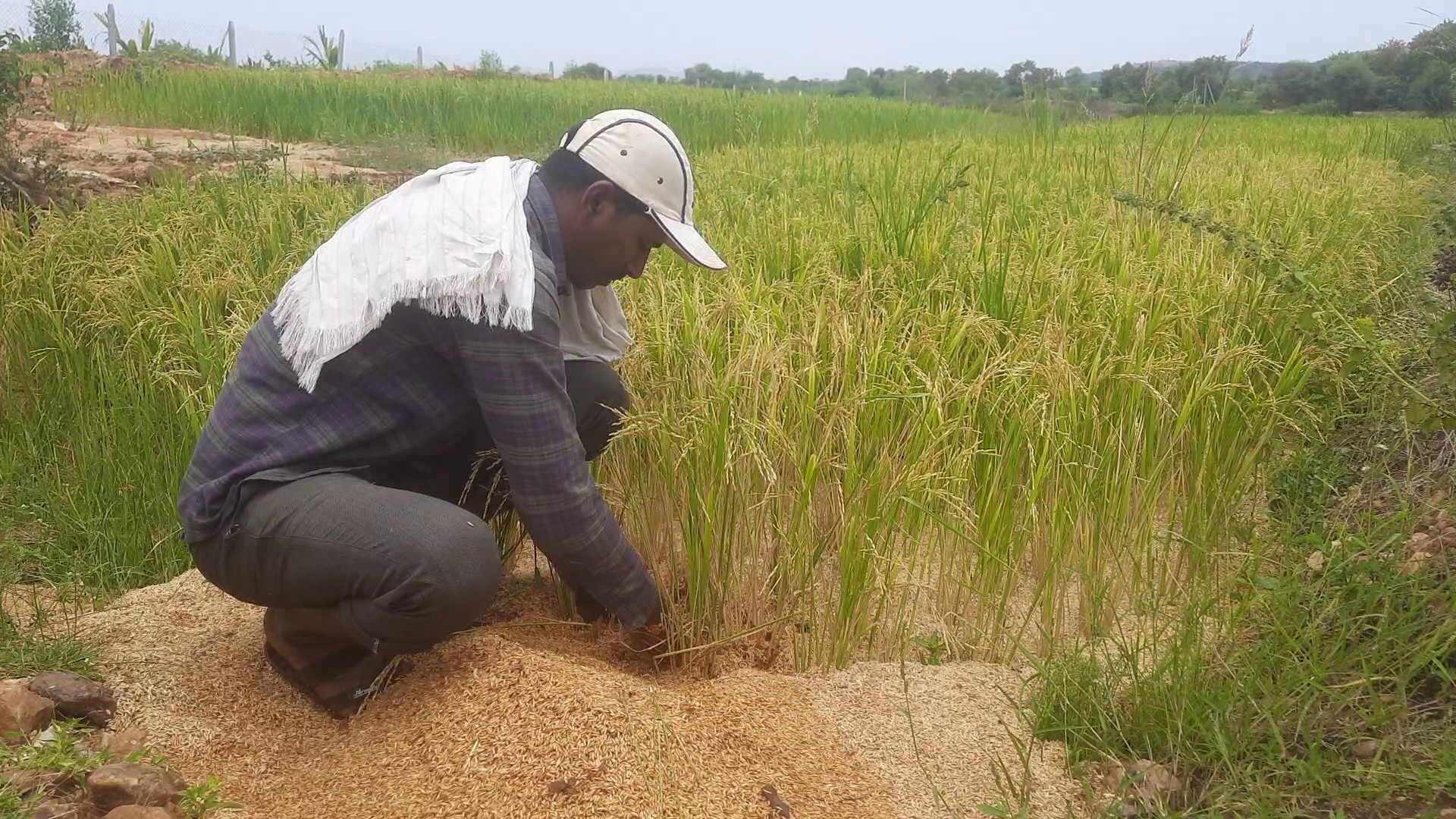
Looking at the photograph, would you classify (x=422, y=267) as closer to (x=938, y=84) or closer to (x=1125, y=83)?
(x=1125, y=83)

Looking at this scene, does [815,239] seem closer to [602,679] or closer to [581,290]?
[581,290]

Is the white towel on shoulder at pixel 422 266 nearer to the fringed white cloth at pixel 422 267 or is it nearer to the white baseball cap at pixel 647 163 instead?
the fringed white cloth at pixel 422 267

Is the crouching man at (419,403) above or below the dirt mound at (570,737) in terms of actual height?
above

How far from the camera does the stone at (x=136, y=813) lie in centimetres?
160

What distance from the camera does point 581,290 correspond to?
88.4 inches

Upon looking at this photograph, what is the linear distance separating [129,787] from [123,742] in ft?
0.95

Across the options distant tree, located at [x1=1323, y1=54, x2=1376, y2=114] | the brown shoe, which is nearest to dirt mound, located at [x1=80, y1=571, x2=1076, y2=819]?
the brown shoe

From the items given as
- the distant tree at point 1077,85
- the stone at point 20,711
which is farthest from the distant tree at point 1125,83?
the stone at point 20,711

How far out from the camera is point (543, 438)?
191 cm

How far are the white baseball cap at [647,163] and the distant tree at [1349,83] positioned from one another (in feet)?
52.3

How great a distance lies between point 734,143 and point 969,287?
7593mm

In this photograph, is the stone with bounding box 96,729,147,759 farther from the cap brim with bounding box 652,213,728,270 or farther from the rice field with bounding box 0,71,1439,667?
the cap brim with bounding box 652,213,728,270

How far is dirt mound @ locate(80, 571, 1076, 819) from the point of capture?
178 cm

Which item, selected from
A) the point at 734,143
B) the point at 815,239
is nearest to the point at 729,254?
the point at 815,239
